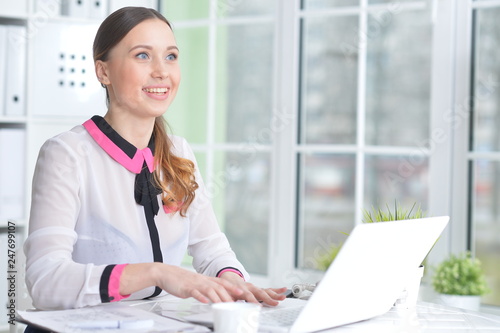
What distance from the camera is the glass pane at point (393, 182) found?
9.36 m

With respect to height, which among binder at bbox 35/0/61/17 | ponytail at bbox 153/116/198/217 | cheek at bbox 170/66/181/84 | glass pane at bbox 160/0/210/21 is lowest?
ponytail at bbox 153/116/198/217

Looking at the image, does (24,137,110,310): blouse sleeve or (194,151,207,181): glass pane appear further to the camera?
(194,151,207,181): glass pane

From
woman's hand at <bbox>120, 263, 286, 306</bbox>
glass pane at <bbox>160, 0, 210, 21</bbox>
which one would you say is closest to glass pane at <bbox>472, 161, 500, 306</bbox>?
glass pane at <bbox>160, 0, 210, 21</bbox>

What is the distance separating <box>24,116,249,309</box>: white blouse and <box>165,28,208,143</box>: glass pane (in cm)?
224

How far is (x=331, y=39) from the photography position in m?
9.77

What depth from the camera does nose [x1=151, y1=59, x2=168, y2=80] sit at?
5.62ft

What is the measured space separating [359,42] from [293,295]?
174 centimetres

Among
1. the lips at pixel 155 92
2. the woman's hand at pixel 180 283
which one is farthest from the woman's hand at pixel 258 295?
the lips at pixel 155 92

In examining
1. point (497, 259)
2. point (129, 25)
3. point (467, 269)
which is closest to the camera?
point (129, 25)

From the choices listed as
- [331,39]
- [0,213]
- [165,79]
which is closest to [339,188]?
[331,39]

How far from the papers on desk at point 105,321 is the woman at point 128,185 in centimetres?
16

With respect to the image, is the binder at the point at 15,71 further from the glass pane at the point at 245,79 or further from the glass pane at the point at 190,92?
the glass pane at the point at 245,79

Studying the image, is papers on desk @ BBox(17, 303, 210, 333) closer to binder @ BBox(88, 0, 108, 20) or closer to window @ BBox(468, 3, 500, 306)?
binder @ BBox(88, 0, 108, 20)

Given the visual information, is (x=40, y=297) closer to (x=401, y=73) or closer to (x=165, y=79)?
(x=165, y=79)
